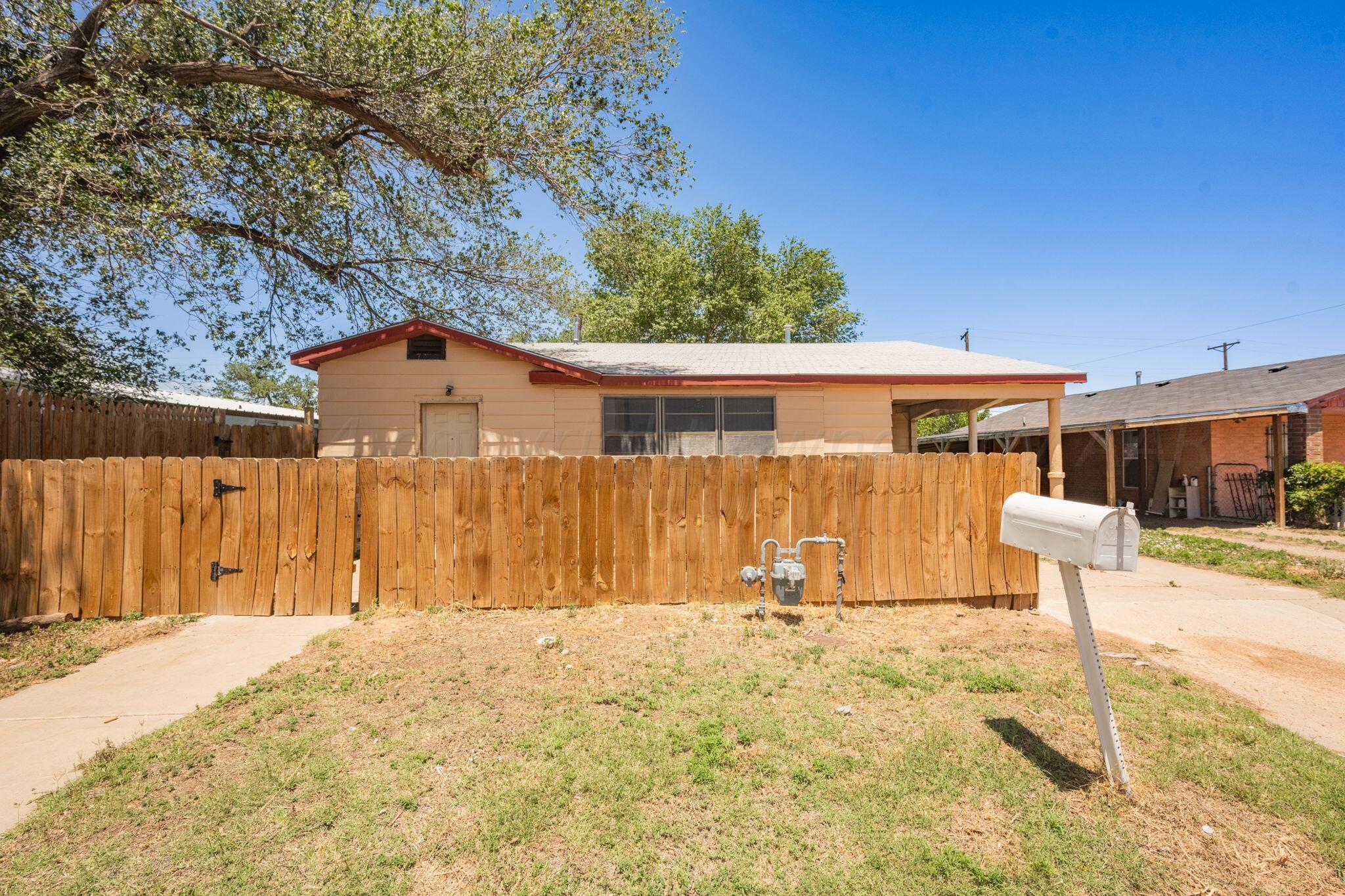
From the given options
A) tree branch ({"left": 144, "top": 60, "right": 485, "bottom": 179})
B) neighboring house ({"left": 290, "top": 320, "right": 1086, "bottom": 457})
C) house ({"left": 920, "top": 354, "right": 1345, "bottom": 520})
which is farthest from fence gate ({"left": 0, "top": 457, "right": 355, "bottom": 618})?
house ({"left": 920, "top": 354, "right": 1345, "bottom": 520})

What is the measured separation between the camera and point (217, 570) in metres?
5.39

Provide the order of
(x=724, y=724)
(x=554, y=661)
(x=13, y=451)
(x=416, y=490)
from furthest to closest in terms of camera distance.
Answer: (x=13, y=451), (x=416, y=490), (x=554, y=661), (x=724, y=724)

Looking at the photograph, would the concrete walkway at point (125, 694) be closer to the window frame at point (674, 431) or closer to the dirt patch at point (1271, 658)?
the window frame at point (674, 431)

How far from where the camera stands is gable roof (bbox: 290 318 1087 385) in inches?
334

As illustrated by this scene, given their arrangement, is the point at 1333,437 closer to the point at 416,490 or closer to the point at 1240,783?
the point at 1240,783

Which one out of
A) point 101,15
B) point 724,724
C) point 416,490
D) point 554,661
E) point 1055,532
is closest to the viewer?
point 1055,532

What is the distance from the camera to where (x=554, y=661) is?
4.27 meters

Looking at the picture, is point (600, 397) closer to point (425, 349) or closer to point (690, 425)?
point (690, 425)

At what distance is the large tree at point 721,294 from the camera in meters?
25.6

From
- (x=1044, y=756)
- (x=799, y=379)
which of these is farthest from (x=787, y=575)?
(x=799, y=379)

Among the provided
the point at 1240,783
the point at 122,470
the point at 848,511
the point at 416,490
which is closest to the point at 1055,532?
the point at 1240,783

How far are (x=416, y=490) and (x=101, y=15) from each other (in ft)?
28.3

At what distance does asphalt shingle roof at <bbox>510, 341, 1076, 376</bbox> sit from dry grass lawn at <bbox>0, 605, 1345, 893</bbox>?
233 inches

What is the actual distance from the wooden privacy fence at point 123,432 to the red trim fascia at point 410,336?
A: 2536 mm
